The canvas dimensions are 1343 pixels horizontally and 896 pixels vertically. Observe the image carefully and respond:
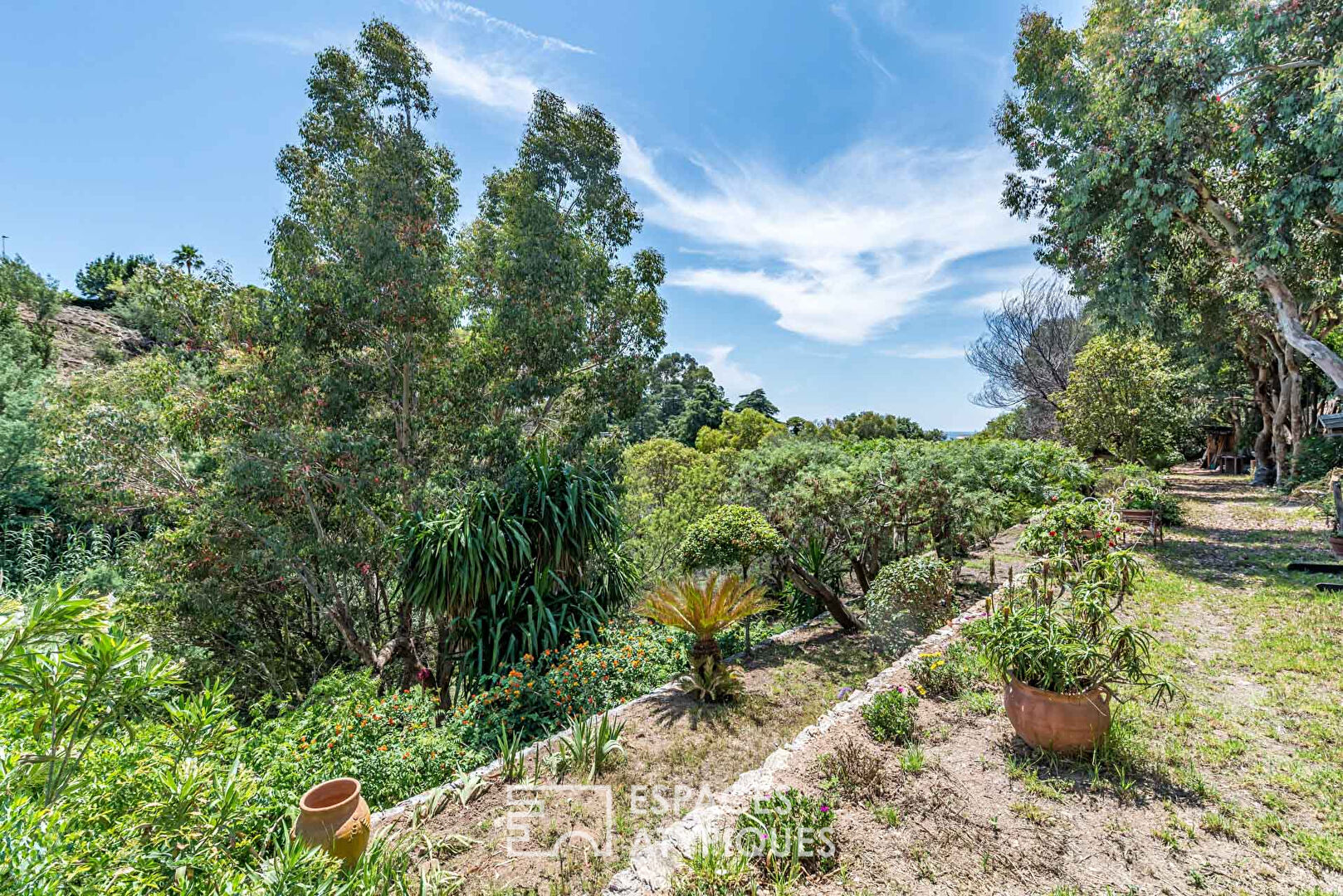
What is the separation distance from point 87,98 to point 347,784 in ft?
28.7

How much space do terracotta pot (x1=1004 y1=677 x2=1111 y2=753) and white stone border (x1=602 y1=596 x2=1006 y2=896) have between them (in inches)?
36.3

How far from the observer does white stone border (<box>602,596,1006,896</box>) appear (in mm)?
2129

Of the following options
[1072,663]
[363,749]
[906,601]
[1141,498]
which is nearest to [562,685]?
[363,749]

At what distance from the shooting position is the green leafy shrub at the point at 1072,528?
10.9ft

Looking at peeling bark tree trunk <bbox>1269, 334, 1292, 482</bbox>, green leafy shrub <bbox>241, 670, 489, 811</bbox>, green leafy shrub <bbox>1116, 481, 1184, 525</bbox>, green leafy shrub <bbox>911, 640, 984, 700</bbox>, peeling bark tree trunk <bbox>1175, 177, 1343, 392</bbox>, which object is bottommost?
green leafy shrub <bbox>241, 670, 489, 811</bbox>

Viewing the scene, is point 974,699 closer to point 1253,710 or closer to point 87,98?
point 1253,710

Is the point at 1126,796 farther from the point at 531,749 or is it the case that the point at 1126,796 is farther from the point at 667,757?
the point at 531,749

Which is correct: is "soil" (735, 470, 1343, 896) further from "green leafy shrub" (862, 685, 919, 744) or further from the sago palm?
the sago palm

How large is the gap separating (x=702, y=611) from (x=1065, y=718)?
2.51m

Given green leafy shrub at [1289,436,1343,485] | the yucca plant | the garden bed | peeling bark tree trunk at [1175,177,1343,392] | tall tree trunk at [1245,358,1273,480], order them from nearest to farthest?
the garden bed < the yucca plant < peeling bark tree trunk at [1175,177,1343,392] < green leafy shrub at [1289,436,1343,485] < tall tree trunk at [1245,358,1273,480]

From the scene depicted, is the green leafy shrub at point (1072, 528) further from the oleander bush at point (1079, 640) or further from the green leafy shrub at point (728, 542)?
the green leafy shrub at point (728, 542)

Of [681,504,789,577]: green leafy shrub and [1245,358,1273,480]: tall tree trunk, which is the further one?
[1245,358,1273,480]: tall tree trunk

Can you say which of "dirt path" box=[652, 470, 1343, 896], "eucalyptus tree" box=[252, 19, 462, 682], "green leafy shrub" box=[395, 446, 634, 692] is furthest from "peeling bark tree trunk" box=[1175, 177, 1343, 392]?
"eucalyptus tree" box=[252, 19, 462, 682]

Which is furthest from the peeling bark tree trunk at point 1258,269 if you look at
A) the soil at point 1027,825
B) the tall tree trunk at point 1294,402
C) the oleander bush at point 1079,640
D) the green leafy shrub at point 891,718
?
the green leafy shrub at point 891,718
